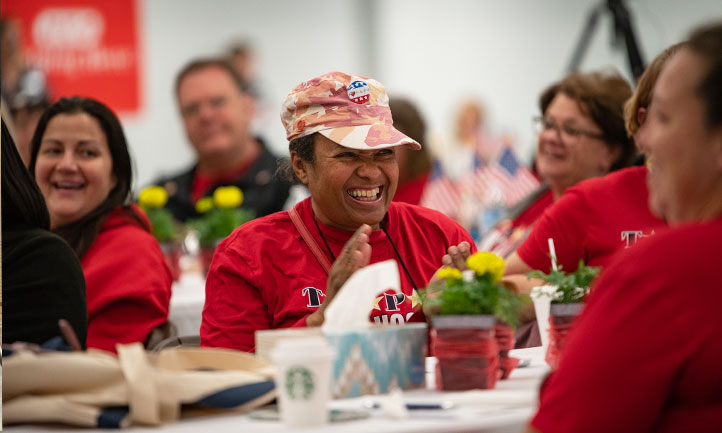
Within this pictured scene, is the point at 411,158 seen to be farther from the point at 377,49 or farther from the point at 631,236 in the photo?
the point at 377,49

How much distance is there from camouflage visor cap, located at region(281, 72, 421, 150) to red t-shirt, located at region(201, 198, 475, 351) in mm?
264

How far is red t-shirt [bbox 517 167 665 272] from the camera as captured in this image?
9.63ft

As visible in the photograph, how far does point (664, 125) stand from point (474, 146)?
8.60m

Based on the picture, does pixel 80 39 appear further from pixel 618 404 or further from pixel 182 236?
pixel 618 404

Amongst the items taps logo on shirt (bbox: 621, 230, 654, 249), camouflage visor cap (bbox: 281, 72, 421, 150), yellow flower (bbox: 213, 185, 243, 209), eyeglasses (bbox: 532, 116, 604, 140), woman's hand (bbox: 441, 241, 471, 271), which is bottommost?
taps logo on shirt (bbox: 621, 230, 654, 249)

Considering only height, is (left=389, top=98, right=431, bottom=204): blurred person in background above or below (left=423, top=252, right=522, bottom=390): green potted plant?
above

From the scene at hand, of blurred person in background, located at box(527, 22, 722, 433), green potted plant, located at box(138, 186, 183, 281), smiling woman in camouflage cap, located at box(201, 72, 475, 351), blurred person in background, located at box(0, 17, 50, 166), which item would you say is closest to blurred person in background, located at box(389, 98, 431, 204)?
green potted plant, located at box(138, 186, 183, 281)

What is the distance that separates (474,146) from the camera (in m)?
9.94

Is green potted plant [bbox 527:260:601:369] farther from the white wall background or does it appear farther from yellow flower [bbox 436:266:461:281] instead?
the white wall background

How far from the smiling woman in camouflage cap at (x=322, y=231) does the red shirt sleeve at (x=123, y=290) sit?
70cm

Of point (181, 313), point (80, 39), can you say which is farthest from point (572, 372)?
point (80, 39)

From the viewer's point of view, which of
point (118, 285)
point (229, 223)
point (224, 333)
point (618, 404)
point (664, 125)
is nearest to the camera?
point (618, 404)

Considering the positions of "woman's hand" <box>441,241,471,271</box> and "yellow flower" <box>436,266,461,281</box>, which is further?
"woman's hand" <box>441,241,471,271</box>

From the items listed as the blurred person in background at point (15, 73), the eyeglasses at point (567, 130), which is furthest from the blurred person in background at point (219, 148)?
the eyeglasses at point (567, 130)
